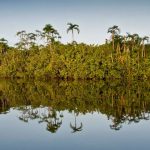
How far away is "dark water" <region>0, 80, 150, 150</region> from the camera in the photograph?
2086 cm

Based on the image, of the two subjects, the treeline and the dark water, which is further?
the treeline

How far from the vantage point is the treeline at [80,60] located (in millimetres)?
72688

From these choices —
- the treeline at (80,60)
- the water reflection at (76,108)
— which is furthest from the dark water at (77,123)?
the treeline at (80,60)

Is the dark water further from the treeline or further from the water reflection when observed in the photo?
the treeline

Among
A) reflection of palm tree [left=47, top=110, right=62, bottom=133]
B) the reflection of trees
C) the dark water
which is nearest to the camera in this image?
the dark water

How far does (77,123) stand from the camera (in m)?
27.2

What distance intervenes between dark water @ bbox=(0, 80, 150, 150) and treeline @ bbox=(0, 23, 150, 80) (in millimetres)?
30407

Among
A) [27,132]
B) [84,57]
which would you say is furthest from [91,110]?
[84,57]

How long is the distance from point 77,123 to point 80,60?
5052 centimetres

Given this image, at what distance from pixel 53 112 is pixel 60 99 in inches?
372

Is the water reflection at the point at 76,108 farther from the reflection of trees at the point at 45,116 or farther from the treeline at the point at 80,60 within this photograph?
the treeline at the point at 80,60

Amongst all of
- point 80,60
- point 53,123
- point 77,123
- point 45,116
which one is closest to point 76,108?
point 45,116

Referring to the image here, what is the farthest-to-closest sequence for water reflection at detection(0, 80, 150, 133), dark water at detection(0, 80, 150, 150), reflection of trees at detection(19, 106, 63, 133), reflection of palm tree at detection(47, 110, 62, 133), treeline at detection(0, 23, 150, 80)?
treeline at detection(0, 23, 150, 80) → water reflection at detection(0, 80, 150, 133) → reflection of trees at detection(19, 106, 63, 133) → reflection of palm tree at detection(47, 110, 62, 133) → dark water at detection(0, 80, 150, 150)

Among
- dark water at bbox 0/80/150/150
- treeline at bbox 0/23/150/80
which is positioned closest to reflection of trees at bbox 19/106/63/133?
dark water at bbox 0/80/150/150
